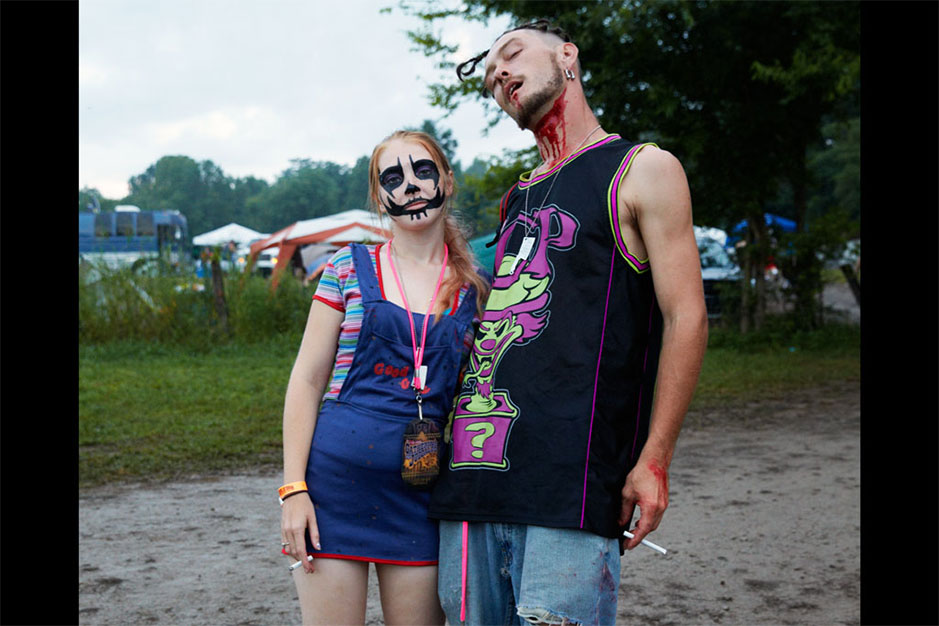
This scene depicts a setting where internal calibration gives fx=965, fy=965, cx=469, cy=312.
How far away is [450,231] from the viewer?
2.80 metres

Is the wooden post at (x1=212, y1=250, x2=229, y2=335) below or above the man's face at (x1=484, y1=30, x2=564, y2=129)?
below

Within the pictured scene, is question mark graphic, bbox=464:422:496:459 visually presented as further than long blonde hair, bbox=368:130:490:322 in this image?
No

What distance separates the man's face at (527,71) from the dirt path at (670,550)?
2.52 meters

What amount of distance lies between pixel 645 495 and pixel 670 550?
10.3 ft

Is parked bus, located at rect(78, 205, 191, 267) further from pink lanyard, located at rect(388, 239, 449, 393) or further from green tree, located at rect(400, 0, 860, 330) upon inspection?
pink lanyard, located at rect(388, 239, 449, 393)

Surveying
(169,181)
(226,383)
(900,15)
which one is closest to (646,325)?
(900,15)

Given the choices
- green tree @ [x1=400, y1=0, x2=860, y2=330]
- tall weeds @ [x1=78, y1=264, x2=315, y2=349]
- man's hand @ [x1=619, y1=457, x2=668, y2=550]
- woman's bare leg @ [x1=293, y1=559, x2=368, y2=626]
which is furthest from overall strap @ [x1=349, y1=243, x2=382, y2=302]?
tall weeds @ [x1=78, y1=264, x2=315, y2=349]

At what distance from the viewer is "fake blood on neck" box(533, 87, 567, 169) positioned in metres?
2.66

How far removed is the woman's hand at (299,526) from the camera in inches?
97.1

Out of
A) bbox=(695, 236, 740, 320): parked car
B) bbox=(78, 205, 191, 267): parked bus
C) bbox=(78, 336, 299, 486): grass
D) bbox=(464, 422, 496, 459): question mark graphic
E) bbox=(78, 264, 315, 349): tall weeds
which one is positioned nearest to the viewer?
bbox=(464, 422, 496, 459): question mark graphic

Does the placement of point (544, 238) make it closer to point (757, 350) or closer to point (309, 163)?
point (757, 350)

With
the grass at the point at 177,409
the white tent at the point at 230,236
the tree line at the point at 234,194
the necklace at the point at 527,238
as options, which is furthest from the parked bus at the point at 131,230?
the tree line at the point at 234,194

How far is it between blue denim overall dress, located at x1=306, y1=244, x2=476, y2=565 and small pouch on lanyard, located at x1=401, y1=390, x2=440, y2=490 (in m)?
0.03

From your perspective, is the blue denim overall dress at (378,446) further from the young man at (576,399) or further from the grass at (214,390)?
the grass at (214,390)
